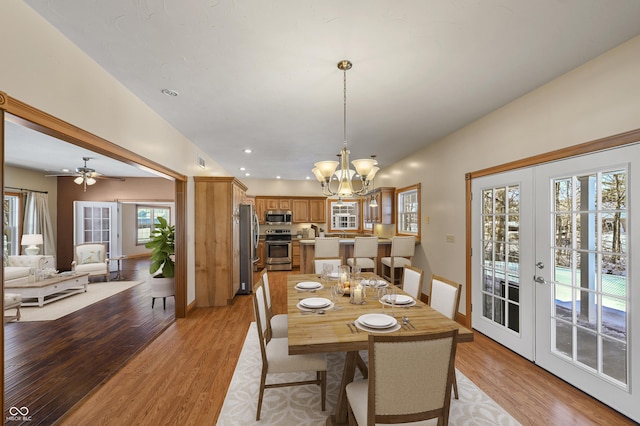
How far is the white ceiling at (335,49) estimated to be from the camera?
5.13 feet

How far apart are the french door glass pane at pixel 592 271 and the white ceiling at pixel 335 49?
3.46 ft

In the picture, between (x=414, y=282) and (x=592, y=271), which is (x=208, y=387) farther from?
(x=592, y=271)

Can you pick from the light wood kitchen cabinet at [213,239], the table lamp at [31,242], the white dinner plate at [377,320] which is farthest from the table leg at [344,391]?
the table lamp at [31,242]

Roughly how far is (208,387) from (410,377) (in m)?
1.87

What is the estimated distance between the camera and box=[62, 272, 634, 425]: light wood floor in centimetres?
194

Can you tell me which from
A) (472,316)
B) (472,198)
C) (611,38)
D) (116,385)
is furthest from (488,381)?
(116,385)

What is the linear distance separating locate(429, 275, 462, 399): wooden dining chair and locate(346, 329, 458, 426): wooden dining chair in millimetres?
873

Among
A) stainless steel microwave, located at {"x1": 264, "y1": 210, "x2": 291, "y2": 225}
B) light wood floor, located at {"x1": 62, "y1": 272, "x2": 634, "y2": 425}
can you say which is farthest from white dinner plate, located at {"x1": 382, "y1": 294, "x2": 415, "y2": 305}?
stainless steel microwave, located at {"x1": 264, "y1": 210, "x2": 291, "y2": 225}

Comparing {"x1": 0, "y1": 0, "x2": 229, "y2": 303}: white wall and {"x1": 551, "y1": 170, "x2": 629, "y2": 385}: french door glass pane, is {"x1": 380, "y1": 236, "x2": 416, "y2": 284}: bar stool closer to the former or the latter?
{"x1": 551, "y1": 170, "x2": 629, "y2": 385}: french door glass pane

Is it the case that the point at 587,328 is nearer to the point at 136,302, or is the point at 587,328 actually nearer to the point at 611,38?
the point at 611,38

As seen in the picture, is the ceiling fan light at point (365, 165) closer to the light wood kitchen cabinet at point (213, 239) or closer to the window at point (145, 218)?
the light wood kitchen cabinet at point (213, 239)

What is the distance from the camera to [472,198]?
11.3 ft

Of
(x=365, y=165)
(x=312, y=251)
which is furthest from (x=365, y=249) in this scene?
(x=365, y=165)

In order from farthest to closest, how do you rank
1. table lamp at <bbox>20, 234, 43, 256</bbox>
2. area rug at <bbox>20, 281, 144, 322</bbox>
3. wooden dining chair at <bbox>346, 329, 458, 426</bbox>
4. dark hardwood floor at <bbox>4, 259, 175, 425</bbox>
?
table lamp at <bbox>20, 234, 43, 256</bbox>
area rug at <bbox>20, 281, 144, 322</bbox>
dark hardwood floor at <bbox>4, 259, 175, 425</bbox>
wooden dining chair at <bbox>346, 329, 458, 426</bbox>
